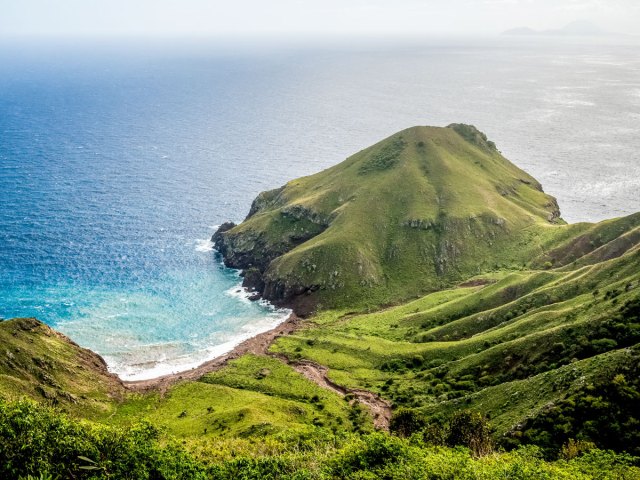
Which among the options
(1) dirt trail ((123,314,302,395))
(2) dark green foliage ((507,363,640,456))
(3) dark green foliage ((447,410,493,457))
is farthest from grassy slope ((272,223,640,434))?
(1) dirt trail ((123,314,302,395))

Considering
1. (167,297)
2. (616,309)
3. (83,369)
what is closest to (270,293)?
(167,297)

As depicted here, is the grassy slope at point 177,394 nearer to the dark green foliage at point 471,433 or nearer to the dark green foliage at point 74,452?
the dark green foliage at point 471,433

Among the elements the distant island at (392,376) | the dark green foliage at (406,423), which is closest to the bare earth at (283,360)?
the distant island at (392,376)

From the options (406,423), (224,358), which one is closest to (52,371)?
(224,358)

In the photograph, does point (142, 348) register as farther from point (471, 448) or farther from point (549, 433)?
point (549, 433)

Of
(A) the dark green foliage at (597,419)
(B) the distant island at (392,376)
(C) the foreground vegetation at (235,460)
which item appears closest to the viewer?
(C) the foreground vegetation at (235,460)

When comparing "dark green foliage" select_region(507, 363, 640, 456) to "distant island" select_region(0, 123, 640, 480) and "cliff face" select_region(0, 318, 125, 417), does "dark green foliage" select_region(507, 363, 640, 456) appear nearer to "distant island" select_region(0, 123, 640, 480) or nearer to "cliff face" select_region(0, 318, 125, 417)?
"distant island" select_region(0, 123, 640, 480)

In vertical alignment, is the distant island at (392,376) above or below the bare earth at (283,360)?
above
